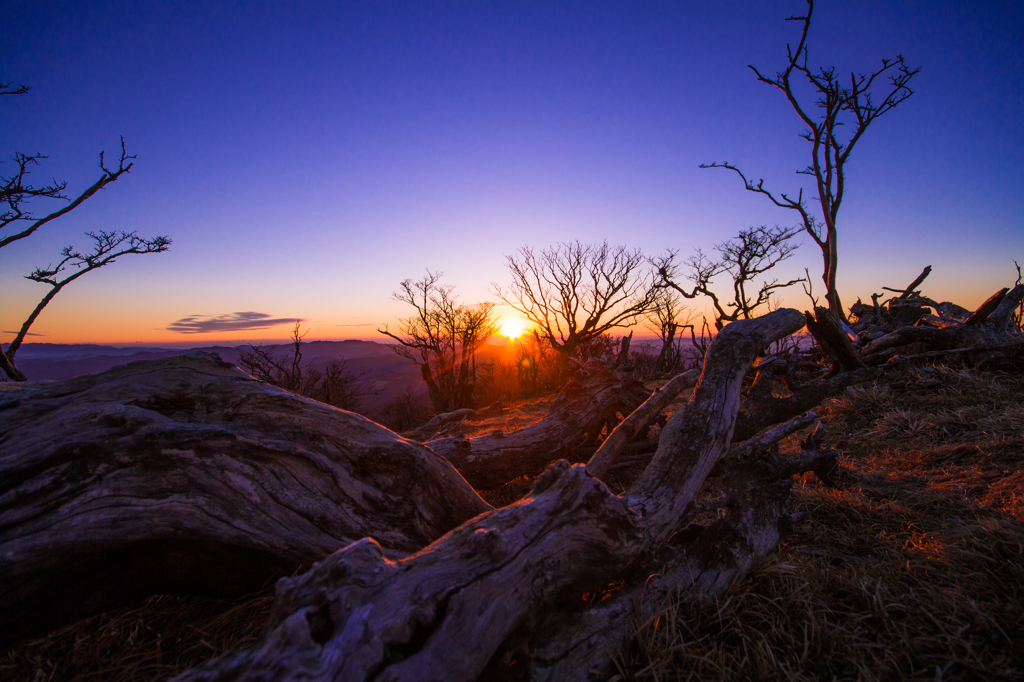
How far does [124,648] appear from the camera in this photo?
2.05 meters

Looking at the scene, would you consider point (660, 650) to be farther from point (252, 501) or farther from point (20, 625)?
point (20, 625)

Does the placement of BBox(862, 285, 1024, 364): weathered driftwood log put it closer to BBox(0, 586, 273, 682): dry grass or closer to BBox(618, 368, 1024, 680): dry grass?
BBox(618, 368, 1024, 680): dry grass

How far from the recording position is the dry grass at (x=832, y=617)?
178 cm

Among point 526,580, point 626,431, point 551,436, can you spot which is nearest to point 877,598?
point 526,580

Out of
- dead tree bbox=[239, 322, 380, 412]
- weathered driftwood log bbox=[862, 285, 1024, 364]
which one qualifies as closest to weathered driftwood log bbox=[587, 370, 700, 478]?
weathered driftwood log bbox=[862, 285, 1024, 364]

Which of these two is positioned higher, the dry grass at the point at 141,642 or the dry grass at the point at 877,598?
the dry grass at the point at 877,598

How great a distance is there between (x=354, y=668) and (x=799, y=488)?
154 inches

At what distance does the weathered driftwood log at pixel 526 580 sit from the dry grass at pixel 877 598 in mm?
184

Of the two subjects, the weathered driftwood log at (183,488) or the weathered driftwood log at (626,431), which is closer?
the weathered driftwood log at (183,488)

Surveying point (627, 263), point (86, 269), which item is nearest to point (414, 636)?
point (86, 269)

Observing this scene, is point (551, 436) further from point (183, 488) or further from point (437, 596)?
point (183, 488)

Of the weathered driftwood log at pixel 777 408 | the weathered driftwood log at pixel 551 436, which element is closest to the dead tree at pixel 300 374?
the weathered driftwood log at pixel 551 436

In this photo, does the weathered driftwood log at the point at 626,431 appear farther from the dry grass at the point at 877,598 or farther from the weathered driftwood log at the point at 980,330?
the weathered driftwood log at the point at 980,330

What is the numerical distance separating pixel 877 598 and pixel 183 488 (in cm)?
369
